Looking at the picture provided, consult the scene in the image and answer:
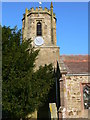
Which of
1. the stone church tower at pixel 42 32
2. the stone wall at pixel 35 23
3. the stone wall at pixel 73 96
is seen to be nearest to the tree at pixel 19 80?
the stone wall at pixel 73 96

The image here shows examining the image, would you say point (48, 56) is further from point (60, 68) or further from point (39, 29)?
point (60, 68)

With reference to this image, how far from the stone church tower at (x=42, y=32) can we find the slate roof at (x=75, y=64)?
190 cm

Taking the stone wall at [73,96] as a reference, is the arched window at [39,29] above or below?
above

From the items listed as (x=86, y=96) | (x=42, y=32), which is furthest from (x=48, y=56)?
(x=86, y=96)

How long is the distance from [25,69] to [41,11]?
12.4 meters

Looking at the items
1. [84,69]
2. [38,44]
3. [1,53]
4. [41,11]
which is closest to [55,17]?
[41,11]

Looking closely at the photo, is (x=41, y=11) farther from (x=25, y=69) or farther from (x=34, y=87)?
(x=34, y=87)

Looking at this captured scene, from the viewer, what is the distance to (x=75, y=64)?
662 inches

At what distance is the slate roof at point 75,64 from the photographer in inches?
587

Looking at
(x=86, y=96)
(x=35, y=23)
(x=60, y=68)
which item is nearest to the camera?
(x=86, y=96)

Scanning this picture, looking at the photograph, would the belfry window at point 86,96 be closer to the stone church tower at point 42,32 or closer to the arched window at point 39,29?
the stone church tower at point 42,32

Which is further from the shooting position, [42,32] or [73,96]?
[42,32]

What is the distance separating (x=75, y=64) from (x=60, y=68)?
3050mm

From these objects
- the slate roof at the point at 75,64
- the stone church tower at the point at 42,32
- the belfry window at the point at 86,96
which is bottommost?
the belfry window at the point at 86,96
